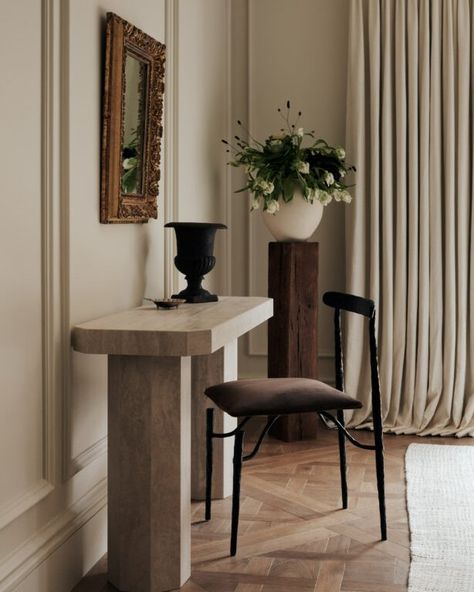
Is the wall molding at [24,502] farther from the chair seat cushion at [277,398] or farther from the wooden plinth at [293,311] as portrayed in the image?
the wooden plinth at [293,311]

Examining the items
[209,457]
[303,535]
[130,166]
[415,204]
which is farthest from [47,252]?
[415,204]

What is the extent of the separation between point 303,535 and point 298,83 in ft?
9.50

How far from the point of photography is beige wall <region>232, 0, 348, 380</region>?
5.36m

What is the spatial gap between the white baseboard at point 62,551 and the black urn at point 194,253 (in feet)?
2.79

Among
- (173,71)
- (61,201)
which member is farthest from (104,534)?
(173,71)

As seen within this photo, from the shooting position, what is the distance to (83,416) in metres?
3.13

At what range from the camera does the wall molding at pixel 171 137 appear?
409 centimetres

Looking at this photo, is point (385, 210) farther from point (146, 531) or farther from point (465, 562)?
point (146, 531)

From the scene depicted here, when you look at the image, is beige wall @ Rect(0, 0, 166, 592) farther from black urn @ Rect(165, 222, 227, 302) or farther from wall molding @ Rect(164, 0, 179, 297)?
wall molding @ Rect(164, 0, 179, 297)

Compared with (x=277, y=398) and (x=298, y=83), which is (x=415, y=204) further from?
(x=277, y=398)

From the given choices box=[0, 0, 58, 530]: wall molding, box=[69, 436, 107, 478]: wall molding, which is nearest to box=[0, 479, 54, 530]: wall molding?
box=[0, 0, 58, 530]: wall molding

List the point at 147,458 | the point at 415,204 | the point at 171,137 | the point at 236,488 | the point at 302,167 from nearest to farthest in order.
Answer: the point at 147,458
the point at 236,488
the point at 171,137
the point at 302,167
the point at 415,204

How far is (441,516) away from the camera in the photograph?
361 cm

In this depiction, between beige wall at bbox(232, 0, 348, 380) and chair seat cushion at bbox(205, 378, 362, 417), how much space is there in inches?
84.6
